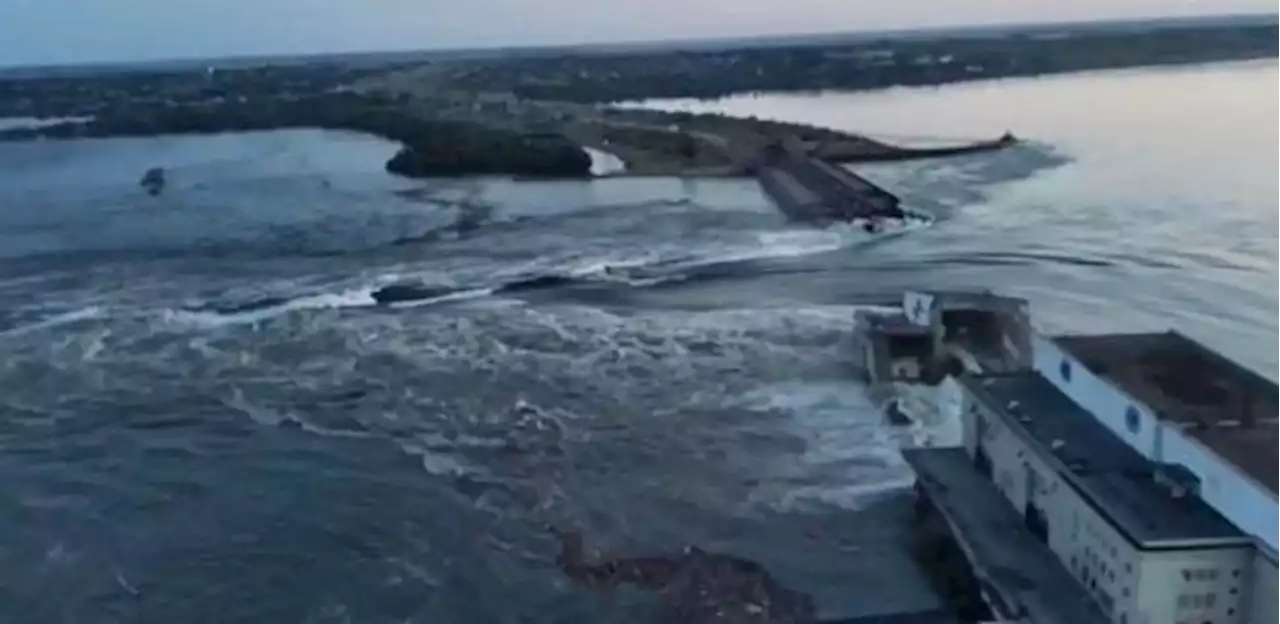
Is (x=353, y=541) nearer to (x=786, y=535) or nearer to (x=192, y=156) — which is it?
(x=786, y=535)

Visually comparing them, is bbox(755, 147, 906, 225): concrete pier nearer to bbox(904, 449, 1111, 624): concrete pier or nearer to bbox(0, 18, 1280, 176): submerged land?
bbox(0, 18, 1280, 176): submerged land

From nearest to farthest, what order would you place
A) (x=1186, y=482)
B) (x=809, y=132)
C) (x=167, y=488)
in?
(x=1186, y=482) → (x=167, y=488) → (x=809, y=132)

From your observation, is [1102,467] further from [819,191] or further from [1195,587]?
[819,191]

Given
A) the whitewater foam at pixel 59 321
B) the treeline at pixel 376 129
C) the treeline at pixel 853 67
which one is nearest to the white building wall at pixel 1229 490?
the whitewater foam at pixel 59 321

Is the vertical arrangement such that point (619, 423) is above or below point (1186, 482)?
below

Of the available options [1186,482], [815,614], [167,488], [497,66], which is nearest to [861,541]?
[815,614]

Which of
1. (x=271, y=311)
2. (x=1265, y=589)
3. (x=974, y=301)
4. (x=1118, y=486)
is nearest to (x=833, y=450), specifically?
(x=974, y=301)

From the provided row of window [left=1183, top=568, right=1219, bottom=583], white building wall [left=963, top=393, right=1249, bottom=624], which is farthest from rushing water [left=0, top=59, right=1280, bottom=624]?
row of window [left=1183, top=568, right=1219, bottom=583]
